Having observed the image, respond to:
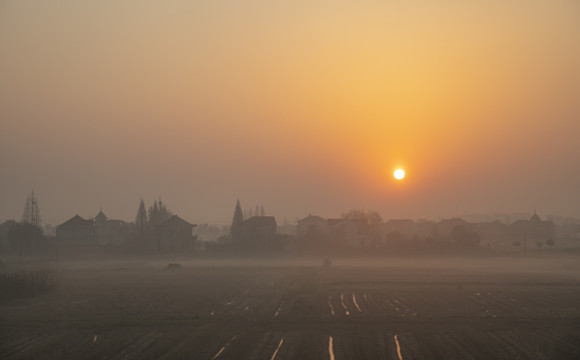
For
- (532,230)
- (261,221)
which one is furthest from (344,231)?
(532,230)

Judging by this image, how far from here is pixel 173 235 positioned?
112m

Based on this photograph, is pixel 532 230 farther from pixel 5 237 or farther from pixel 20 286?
pixel 20 286

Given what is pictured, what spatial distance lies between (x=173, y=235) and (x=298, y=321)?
82706 millimetres

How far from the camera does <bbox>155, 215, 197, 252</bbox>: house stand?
111m

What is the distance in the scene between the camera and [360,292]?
155 ft

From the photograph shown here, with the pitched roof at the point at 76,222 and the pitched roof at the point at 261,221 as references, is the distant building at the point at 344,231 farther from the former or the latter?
the pitched roof at the point at 76,222

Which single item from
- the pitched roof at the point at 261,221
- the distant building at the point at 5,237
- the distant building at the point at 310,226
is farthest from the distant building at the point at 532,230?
the distant building at the point at 5,237

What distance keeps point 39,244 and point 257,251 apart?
37710mm

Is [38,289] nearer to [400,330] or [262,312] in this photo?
[262,312]

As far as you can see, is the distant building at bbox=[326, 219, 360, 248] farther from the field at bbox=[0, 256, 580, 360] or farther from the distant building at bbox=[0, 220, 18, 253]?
the field at bbox=[0, 256, 580, 360]

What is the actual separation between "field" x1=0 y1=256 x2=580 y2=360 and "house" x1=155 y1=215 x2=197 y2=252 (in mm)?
54125

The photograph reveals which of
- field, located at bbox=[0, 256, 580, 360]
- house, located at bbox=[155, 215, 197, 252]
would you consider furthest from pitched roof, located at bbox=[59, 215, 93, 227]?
field, located at bbox=[0, 256, 580, 360]

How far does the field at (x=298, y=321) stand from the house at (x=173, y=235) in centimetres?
5412

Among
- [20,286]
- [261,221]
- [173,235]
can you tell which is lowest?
[20,286]
